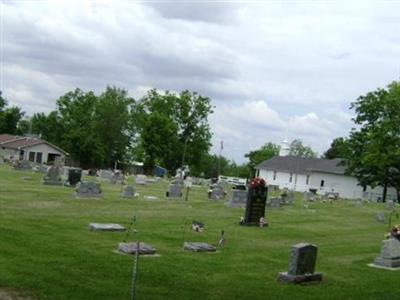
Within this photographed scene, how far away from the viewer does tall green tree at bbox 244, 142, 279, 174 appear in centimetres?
12875

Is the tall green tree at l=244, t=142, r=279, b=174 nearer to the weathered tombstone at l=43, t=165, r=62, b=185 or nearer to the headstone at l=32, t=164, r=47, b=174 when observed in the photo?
the headstone at l=32, t=164, r=47, b=174

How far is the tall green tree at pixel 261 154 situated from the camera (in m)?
129

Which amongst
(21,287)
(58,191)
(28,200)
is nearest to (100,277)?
(21,287)

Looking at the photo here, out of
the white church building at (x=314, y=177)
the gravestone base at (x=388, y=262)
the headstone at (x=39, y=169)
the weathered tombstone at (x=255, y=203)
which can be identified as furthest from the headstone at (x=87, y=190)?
the white church building at (x=314, y=177)

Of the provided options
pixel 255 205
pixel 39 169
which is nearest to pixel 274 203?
pixel 255 205

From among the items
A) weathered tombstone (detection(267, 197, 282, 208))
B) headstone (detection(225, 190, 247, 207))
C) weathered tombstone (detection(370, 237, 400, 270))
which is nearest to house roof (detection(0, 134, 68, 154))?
weathered tombstone (detection(267, 197, 282, 208))

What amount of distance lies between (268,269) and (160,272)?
315 cm

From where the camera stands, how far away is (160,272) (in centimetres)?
1327

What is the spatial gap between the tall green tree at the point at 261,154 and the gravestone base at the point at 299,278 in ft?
371

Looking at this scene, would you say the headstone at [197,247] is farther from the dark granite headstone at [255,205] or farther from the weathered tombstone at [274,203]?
the weathered tombstone at [274,203]

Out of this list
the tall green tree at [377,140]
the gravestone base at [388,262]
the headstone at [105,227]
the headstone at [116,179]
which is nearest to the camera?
the gravestone base at [388,262]

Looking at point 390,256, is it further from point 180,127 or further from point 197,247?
point 180,127

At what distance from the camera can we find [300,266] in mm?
13664

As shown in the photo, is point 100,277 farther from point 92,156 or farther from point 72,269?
point 92,156
